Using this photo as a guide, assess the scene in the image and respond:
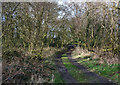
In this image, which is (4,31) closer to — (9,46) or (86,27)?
(9,46)

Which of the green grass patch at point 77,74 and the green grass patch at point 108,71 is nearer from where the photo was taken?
the green grass patch at point 77,74

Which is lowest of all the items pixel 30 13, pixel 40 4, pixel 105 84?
pixel 105 84

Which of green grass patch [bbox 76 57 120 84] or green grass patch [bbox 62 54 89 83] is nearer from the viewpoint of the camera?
green grass patch [bbox 62 54 89 83]

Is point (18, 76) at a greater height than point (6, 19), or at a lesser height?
lesser

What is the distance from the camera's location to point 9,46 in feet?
26.9

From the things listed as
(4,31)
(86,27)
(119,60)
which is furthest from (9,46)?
(86,27)

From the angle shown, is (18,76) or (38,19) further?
(38,19)

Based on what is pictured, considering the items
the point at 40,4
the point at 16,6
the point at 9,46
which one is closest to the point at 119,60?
the point at 40,4

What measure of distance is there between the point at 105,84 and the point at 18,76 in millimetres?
4365

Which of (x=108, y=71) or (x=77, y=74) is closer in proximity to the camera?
(x=77, y=74)

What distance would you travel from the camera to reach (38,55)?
8.96m

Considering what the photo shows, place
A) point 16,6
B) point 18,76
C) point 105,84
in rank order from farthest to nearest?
point 16,6
point 18,76
point 105,84

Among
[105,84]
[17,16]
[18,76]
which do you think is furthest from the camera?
[17,16]

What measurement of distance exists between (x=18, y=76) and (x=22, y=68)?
0.81 m
